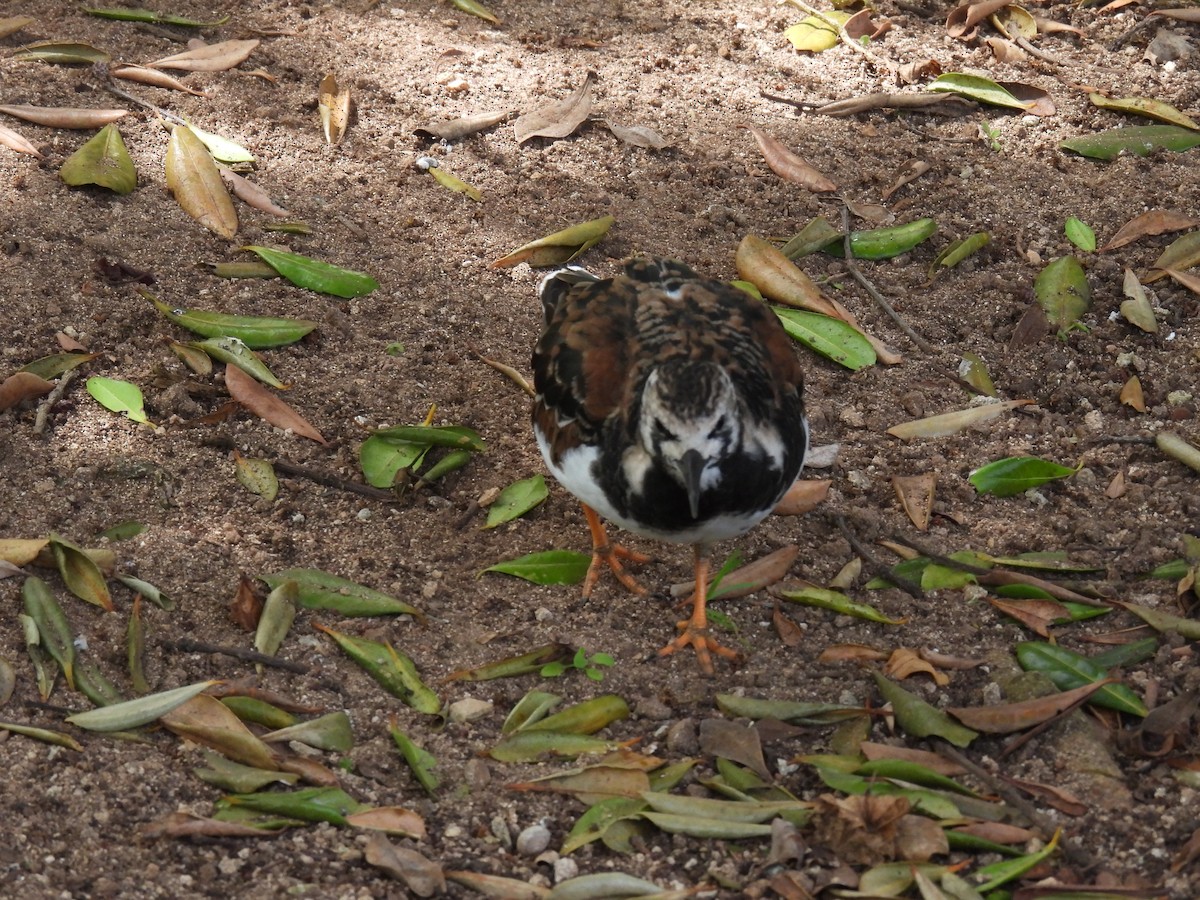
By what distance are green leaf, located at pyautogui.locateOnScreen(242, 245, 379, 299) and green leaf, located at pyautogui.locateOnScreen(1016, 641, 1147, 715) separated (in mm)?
3155

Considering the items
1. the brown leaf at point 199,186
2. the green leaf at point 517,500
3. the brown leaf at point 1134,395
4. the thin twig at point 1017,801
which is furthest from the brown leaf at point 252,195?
the thin twig at point 1017,801

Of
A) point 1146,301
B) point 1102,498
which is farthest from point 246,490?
point 1146,301

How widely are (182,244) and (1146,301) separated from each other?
13.8 ft

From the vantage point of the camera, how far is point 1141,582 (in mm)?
4824

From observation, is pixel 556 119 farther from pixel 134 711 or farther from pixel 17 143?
pixel 134 711

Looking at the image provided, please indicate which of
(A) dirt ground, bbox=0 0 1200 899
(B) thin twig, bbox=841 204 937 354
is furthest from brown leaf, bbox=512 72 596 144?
(B) thin twig, bbox=841 204 937 354

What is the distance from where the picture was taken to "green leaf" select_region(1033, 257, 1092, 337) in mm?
5930

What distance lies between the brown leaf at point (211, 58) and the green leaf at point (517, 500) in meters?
3.06

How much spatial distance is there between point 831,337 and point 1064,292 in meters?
1.06

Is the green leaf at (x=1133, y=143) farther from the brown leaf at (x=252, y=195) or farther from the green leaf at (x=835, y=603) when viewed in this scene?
the brown leaf at (x=252, y=195)

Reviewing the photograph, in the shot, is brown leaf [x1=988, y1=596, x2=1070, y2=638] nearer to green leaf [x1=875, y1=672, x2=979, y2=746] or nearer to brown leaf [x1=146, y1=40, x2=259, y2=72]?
green leaf [x1=875, y1=672, x2=979, y2=746]

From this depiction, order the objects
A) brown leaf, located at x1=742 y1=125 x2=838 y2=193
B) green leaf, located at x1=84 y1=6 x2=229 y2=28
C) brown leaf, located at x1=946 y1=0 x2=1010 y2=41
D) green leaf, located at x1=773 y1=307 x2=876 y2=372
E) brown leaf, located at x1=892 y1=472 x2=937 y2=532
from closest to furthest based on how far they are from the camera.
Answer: brown leaf, located at x1=892 y1=472 x2=937 y2=532 → green leaf, located at x1=773 y1=307 x2=876 y2=372 → brown leaf, located at x1=742 y1=125 x2=838 y2=193 → green leaf, located at x1=84 y1=6 x2=229 y2=28 → brown leaf, located at x1=946 y1=0 x2=1010 y2=41

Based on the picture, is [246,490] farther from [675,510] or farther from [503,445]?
[675,510]

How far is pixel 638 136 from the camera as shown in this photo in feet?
22.4
